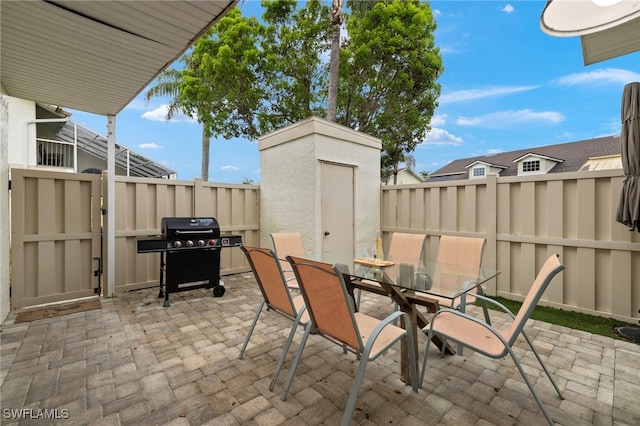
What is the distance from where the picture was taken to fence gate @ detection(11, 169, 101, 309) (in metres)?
3.64

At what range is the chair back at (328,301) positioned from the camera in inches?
65.0

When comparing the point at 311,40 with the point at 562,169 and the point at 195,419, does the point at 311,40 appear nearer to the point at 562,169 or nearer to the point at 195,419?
the point at 195,419

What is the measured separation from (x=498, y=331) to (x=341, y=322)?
3.46 feet

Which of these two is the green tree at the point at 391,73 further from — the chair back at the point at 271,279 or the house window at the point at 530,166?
the chair back at the point at 271,279

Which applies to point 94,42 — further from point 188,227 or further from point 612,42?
point 612,42

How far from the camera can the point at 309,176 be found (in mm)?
5055

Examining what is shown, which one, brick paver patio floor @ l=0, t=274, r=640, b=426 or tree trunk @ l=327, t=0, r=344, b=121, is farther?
tree trunk @ l=327, t=0, r=344, b=121

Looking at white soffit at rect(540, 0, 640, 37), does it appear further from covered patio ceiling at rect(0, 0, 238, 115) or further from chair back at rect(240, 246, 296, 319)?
chair back at rect(240, 246, 296, 319)

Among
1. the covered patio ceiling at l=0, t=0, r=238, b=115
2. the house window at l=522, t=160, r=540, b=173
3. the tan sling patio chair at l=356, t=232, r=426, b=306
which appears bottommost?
the tan sling patio chair at l=356, t=232, r=426, b=306

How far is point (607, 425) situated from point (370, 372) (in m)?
1.46

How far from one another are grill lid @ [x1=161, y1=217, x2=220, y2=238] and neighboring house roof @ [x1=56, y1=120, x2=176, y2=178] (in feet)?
28.5

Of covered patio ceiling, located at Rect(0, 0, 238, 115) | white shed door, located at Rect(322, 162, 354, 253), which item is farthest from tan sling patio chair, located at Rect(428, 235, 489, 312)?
covered patio ceiling, located at Rect(0, 0, 238, 115)

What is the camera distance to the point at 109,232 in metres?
4.16

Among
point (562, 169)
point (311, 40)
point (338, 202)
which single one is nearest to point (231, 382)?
point (338, 202)
